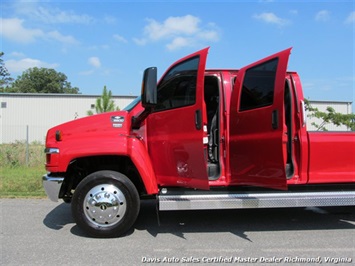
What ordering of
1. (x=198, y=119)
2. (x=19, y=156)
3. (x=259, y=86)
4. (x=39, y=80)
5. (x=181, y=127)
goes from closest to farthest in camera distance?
1. (x=198, y=119)
2. (x=181, y=127)
3. (x=259, y=86)
4. (x=19, y=156)
5. (x=39, y=80)

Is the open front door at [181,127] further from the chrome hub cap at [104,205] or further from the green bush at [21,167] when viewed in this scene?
the green bush at [21,167]

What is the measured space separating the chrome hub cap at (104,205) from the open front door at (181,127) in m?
0.65

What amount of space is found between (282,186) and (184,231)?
1597 millimetres

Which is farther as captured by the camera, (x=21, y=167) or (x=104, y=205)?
(x=21, y=167)

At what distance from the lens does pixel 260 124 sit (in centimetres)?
487

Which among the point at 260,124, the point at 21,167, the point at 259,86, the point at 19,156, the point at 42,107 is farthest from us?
the point at 42,107

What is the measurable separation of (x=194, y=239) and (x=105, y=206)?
129 cm

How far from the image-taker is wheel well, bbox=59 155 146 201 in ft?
17.0

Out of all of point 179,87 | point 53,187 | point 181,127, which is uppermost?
point 179,87

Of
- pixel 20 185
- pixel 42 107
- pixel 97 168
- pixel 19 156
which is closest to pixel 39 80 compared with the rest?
pixel 42 107

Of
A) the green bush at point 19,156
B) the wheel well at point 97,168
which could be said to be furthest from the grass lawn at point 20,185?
the wheel well at point 97,168

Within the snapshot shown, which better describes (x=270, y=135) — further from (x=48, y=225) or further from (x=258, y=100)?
(x=48, y=225)

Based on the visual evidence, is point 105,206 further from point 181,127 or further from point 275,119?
point 275,119

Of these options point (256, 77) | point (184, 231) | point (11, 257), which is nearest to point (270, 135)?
point (256, 77)
